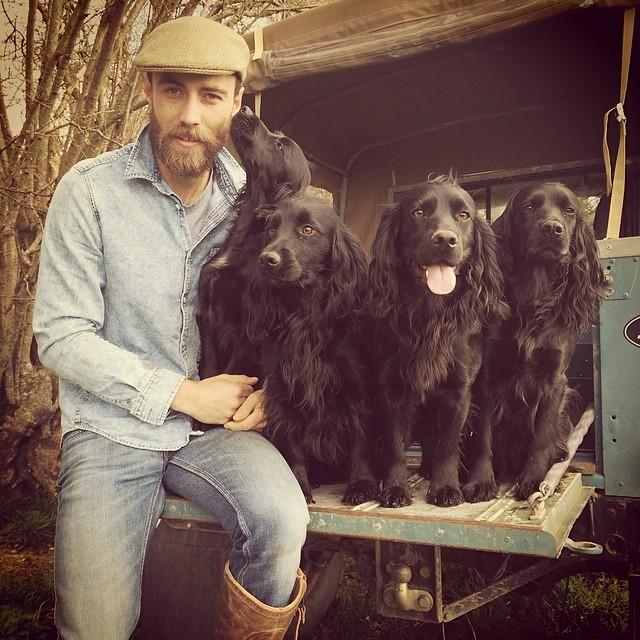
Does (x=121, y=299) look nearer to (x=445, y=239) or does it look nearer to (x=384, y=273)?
(x=384, y=273)

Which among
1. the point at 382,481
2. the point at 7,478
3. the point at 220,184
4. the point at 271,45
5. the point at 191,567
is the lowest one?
the point at 7,478

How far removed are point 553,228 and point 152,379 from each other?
1.34 metres

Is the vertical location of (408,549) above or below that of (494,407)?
below

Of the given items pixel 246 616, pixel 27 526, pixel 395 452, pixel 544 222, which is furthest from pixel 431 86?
pixel 27 526

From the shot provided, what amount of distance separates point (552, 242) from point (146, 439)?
142 centimetres

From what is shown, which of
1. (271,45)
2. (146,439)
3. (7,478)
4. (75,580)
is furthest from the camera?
(7,478)

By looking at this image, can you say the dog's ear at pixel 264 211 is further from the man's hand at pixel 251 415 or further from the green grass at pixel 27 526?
the green grass at pixel 27 526

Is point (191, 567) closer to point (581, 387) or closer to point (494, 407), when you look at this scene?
point (494, 407)

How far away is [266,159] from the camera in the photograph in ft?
7.66

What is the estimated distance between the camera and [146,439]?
192 cm

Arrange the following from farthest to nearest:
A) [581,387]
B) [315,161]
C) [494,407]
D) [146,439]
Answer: [315,161] → [581,387] → [494,407] → [146,439]

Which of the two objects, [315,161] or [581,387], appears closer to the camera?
[581,387]

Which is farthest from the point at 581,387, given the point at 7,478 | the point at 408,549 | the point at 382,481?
the point at 7,478

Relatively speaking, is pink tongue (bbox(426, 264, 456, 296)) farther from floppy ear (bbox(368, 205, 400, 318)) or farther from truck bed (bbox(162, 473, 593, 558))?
truck bed (bbox(162, 473, 593, 558))
